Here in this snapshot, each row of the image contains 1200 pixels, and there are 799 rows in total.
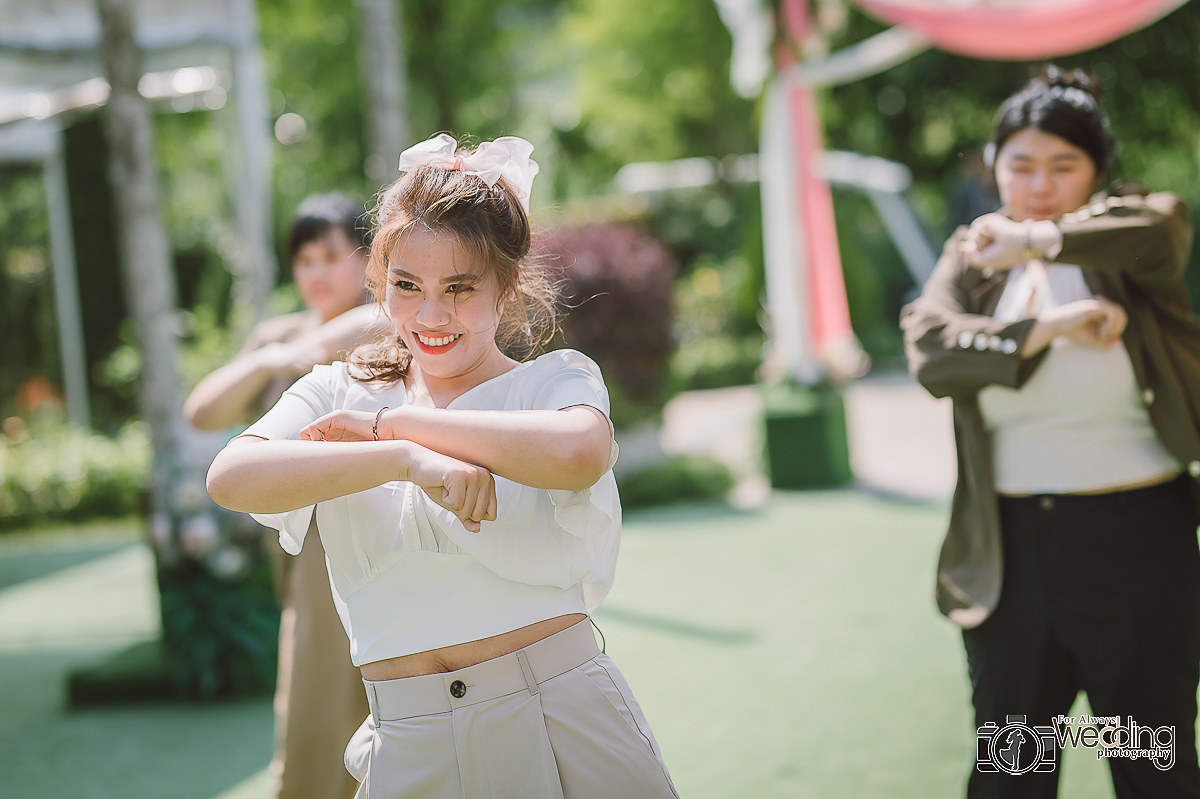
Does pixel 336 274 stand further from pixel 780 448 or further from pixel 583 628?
pixel 780 448

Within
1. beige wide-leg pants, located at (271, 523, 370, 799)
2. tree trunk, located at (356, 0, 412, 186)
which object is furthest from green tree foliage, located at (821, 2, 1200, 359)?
beige wide-leg pants, located at (271, 523, 370, 799)

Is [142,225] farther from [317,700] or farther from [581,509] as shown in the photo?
[581,509]

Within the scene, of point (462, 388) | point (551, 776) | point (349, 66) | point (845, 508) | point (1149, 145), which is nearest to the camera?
point (551, 776)

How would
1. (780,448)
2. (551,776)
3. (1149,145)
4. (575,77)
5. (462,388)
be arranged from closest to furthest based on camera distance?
(551,776)
(462,388)
(780,448)
(1149,145)
(575,77)

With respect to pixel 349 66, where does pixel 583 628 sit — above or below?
below

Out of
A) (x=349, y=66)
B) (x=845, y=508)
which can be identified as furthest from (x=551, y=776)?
(x=349, y=66)

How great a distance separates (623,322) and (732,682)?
539 centimetres

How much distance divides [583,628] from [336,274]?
1.57m

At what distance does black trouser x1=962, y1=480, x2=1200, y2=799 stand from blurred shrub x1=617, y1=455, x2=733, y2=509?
5.95 meters

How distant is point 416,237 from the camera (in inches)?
66.3

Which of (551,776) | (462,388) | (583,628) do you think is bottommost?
(551,776)

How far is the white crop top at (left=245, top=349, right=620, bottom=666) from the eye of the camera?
1656 mm

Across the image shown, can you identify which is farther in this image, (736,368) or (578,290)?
(736,368)

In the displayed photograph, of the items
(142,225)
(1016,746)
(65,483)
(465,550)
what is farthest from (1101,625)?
(65,483)
